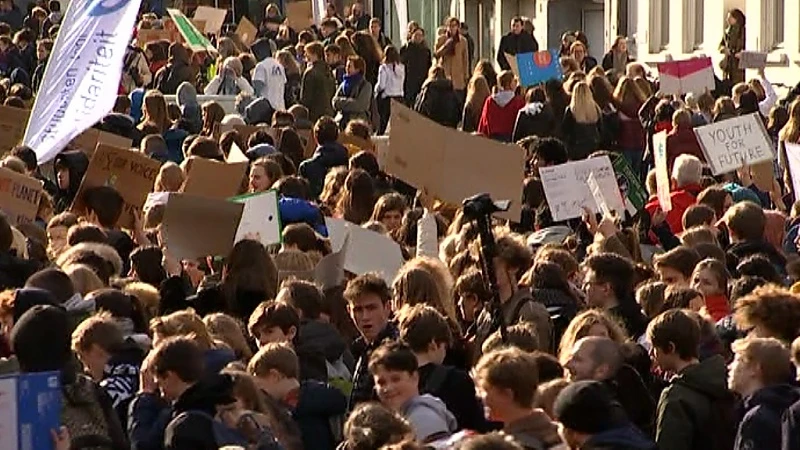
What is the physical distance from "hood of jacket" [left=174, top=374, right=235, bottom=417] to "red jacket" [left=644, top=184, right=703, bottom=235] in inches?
284

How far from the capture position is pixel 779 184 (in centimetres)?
1823

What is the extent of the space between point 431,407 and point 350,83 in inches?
700

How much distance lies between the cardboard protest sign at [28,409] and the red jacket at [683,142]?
12564 millimetres

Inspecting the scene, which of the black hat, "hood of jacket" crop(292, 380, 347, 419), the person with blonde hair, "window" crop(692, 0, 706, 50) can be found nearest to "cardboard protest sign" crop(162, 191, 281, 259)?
the person with blonde hair

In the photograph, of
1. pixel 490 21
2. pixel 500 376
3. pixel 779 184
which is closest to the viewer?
pixel 500 376

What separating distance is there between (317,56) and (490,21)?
65.8ft

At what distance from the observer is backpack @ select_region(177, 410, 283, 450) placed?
7898mm

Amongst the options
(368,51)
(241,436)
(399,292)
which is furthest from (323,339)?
(368,51)

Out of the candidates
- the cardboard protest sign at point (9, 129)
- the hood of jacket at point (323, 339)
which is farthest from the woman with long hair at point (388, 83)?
the hood of jacket at point (323, 339)

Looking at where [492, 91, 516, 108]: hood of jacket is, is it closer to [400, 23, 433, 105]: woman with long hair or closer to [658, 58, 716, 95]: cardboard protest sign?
[658, 58, 716, 95]: cardboard protest sign

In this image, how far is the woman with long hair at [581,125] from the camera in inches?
845

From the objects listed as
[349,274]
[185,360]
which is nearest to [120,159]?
[349,274]

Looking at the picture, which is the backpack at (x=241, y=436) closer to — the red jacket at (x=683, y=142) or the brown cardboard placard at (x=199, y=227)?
the brown cardboard placard at (x=199, y=227)

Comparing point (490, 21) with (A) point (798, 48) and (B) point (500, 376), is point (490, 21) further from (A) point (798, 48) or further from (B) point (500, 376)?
(B) point (500, 376)
